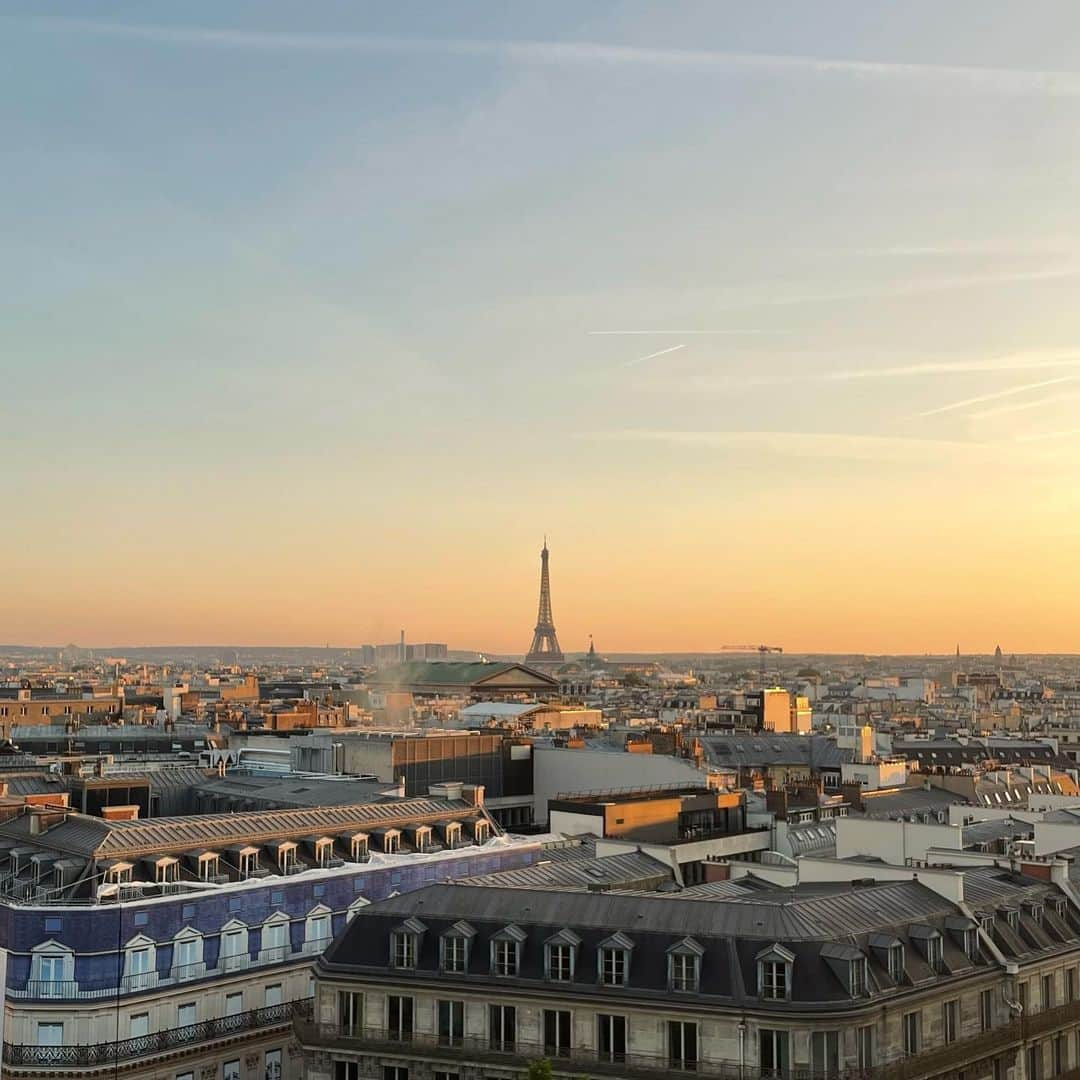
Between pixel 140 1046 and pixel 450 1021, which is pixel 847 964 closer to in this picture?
pixel 450 1021

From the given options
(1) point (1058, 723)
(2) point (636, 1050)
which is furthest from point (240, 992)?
(1) point (1058, 723)

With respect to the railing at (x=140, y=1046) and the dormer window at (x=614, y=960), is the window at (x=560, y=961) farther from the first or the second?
the railing at (x=140, y=1046)

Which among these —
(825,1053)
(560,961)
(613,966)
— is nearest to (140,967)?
(560,961)

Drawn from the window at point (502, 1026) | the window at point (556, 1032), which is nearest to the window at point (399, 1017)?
the window at point (502, 1026)

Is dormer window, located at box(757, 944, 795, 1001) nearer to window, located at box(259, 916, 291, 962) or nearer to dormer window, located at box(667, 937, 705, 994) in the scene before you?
dormer window, located at box(667, 937, 705, 994)

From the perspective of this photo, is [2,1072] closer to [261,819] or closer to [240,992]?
[240,992]

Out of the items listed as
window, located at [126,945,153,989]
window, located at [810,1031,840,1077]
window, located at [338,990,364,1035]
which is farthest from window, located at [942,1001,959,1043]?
window, located at [126,945,153,989]

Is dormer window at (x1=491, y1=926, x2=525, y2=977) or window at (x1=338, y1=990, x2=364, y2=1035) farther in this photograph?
window at (x1=338, y1=990, x2=364, y2=1035)
